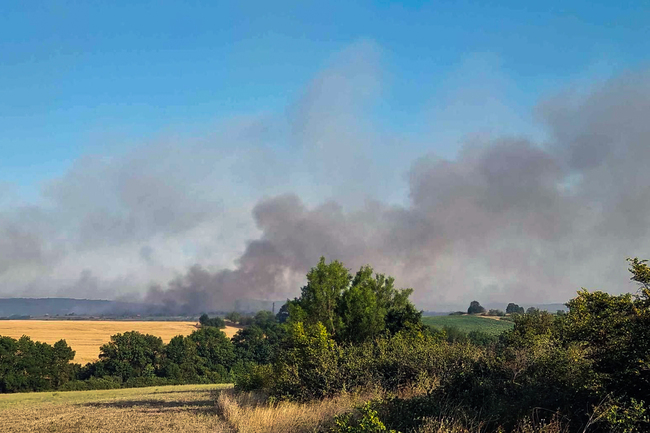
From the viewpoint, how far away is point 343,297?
3969cm

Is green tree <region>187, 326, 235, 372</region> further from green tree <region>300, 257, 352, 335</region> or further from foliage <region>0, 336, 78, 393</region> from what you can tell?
green tree <region>300, 257, 352, 335</region>

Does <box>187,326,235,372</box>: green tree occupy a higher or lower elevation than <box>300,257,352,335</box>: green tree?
lower

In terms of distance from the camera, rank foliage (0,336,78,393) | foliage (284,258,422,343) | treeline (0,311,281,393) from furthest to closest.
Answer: treeline (0,311,281,393), foliage (0,336,78,393), foliage (284,258,422,343)

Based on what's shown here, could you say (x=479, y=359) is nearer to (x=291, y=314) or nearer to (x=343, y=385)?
(x=343, y=385)

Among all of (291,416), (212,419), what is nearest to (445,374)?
(291,416)

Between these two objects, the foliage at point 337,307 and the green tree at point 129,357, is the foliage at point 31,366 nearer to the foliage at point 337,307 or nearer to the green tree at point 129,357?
the green tree at point 129,357

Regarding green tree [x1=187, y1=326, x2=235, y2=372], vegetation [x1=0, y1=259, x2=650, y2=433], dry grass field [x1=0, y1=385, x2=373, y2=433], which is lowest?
green tree [x1=187, y1=326, x2=235, y2=372]

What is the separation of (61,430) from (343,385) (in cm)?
1353

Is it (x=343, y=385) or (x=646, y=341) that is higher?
(x=646, y=341)

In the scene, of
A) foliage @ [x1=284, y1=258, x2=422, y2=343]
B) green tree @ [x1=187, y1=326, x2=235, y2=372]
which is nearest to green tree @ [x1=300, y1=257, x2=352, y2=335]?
foliage @ [x1=284, y1=258, x2=422, y2=343]

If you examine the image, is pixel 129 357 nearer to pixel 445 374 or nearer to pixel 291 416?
pixel 291 416

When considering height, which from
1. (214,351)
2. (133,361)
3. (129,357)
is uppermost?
(129,357)

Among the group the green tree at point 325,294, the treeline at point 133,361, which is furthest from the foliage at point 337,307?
the treeline at point 133,361

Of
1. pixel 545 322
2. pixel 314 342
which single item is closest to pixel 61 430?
pixel 314 342
